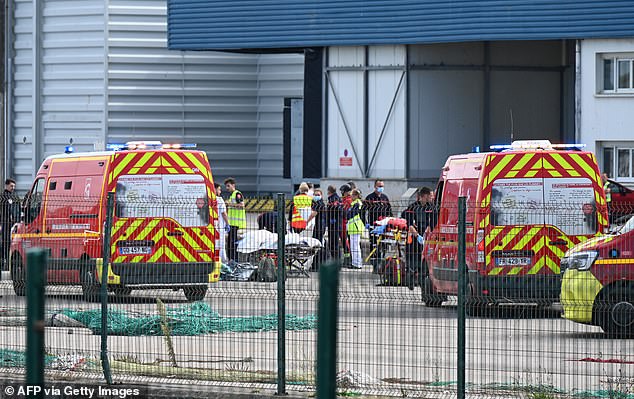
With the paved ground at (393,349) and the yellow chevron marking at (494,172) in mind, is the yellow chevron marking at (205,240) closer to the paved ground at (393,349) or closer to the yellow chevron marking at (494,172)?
the paved ground at (393,349)

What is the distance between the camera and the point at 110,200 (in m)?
9.91

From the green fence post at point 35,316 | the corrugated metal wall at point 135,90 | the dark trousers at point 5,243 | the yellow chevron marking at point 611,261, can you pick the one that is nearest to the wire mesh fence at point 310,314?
the yellow chevron marking at point 611,261

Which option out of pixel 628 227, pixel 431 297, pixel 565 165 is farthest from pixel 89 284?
pixel 565 165

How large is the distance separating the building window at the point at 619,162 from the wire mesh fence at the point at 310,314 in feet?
67.5

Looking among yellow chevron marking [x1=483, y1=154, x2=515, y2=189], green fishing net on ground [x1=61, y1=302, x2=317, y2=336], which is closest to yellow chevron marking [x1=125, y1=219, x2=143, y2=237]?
green fishing net on ground [x1=61, y1=302, x2=317, y2=336]

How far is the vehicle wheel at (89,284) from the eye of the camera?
10528mm

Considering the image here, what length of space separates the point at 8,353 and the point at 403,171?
81.1ft

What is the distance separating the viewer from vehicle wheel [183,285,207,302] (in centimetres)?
→ 1034

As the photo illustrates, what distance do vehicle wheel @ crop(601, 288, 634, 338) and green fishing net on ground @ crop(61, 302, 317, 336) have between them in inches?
88.5

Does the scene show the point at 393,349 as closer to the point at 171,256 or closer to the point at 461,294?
the point at 461,294

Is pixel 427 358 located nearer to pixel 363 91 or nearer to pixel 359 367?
pixel 359 367

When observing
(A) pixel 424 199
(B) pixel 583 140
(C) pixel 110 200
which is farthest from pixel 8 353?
(B) pixel 583 140

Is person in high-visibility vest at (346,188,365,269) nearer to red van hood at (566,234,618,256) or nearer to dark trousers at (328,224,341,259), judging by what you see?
dark trousers at (328,224,341,259)

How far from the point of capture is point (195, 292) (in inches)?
417
